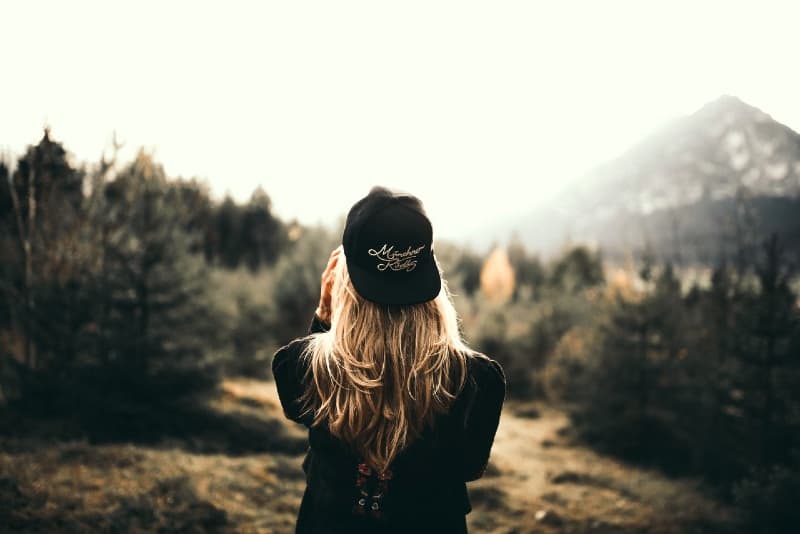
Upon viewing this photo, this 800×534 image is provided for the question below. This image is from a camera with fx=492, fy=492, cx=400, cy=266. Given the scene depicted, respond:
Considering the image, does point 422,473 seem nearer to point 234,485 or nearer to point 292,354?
point 292,354

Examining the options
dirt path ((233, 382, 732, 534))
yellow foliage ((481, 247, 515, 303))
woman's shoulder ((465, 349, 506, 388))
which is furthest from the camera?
yellow foliage ((481, 247, 515, 303))

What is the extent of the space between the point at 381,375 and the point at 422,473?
1.21 ft

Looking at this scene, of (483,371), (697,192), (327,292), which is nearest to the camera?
(483,371)

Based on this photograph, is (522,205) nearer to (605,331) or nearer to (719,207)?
(719,207)

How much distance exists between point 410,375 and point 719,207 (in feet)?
96.9

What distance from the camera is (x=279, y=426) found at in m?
10.8

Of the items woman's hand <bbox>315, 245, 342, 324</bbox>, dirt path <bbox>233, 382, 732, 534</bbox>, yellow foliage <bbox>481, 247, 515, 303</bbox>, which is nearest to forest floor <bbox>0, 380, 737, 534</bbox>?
dirt path <bbox>233, 382, 732, 534</bbox>

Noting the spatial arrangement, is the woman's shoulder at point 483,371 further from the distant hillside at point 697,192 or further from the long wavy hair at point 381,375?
the distant hillside at point 697,192

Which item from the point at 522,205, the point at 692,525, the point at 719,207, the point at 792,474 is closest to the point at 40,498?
the point at 692,525

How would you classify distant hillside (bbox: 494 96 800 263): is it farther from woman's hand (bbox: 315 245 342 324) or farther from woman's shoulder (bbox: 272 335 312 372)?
woman's shoulder (bbox: 272 335 312 372)

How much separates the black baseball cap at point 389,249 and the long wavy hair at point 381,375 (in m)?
0.07

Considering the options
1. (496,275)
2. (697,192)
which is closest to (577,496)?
(697,192)

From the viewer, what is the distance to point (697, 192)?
104ft

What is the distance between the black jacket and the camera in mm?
1667
